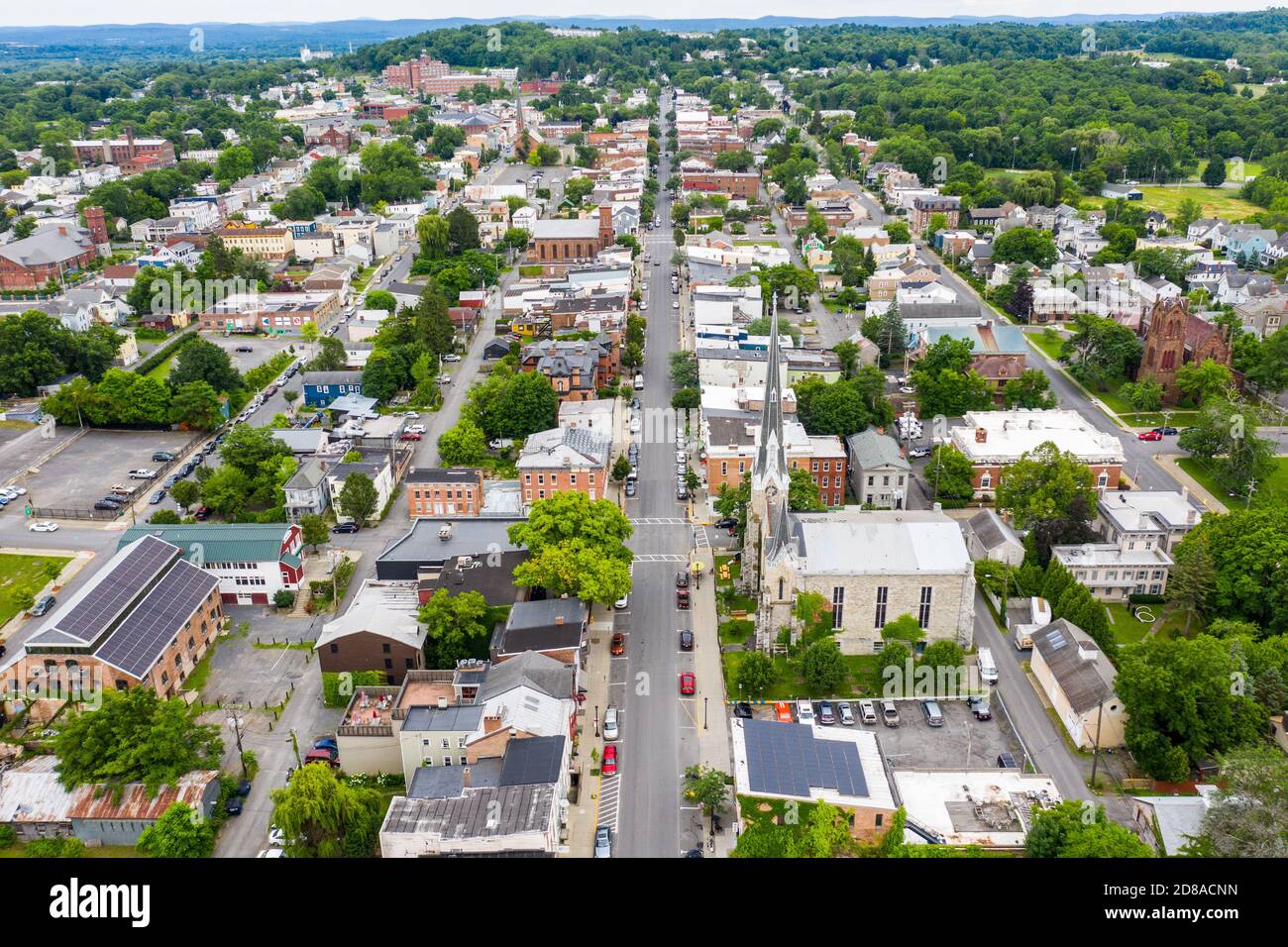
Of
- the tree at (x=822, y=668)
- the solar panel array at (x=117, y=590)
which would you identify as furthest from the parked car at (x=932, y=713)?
the solar panel array at (x=117, y=590)

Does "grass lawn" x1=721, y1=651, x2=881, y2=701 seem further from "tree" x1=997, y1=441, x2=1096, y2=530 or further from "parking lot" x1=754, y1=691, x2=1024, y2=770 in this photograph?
"tree" x1=997, y1=441, x2=1096, y2=530

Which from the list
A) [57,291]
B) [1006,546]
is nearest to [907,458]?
[1006,546]

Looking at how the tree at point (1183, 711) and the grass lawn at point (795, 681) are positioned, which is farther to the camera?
the grass lawn at point (795, 681)

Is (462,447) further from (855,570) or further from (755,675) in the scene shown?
(755,675)

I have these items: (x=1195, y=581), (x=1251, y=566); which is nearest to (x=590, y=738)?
(x=1195, y=581)

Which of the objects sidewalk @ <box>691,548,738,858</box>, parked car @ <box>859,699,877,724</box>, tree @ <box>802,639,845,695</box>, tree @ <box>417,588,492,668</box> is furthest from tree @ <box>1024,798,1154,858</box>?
tree @ <box>417,588,492,668</box>

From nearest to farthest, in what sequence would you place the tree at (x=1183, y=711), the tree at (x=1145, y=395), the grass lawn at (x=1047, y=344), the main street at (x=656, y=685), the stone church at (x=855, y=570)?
1. the main street at (x=656, y=685)
2. the tree at (x=1183, y=711)
3. the stone church at (x=855, y=570)
4. the tree at (x=1145, y=395)
5. the grass lawn at (x=1047, y=344)

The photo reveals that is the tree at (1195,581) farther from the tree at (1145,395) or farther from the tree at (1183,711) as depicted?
the tree at (1145,395)
